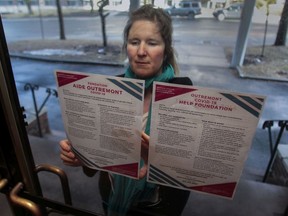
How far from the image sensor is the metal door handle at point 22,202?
2.09 feet

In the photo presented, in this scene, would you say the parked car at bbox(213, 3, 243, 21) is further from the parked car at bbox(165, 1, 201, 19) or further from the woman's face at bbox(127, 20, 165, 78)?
the woman's face at bbox(127, 20, 165, 78)

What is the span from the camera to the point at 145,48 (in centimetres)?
52

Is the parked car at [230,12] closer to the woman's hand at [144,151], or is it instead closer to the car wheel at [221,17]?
the car wheel at [221,17]

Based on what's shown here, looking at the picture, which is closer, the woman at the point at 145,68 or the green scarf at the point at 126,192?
the woman at the point at 145,68

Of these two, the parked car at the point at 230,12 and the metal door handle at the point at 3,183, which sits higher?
the parked car at the point at 230,12

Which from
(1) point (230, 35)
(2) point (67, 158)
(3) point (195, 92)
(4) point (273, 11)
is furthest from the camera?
(1) point (230, 35)

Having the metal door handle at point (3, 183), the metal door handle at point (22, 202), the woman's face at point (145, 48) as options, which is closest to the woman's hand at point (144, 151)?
the woman's face at point (145, 48)

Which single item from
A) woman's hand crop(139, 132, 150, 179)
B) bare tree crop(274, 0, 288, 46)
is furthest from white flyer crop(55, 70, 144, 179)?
bare tree crop(274, 0, 288, 46)

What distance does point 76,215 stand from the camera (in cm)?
66

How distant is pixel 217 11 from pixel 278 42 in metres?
0.25

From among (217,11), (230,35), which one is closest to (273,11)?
(217,11)

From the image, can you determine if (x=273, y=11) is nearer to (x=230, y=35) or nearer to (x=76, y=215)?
(x=230, y=35)

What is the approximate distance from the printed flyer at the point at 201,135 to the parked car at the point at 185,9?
228 millimetres

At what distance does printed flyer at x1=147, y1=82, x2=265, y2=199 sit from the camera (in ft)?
1.47
